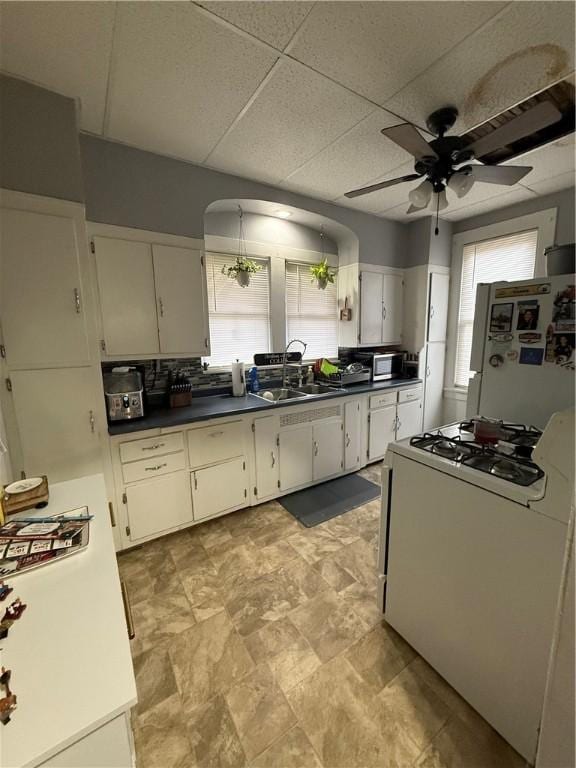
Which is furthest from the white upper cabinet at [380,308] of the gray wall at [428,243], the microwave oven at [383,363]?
the gray wall at [428,243]

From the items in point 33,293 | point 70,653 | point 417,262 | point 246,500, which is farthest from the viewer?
point 417,262

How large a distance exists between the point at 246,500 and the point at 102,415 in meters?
1.29

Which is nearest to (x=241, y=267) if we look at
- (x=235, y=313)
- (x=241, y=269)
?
(x=241, y=269)

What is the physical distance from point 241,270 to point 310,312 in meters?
1.06

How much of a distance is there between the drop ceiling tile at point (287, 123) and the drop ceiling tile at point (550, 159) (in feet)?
4.50

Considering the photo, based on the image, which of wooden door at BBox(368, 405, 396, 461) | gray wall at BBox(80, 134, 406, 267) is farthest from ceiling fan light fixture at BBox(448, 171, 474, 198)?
wooden door at BBox(368, 405, 396, 461)

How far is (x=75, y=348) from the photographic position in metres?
1.84

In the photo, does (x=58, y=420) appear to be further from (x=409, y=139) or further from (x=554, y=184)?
(x=554, y=184)

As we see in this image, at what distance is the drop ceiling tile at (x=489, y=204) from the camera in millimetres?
2908

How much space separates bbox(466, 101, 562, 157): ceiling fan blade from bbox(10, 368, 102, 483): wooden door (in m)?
2.50

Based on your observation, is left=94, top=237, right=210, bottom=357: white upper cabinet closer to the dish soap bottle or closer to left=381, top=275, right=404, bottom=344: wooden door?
the dish soap bottle

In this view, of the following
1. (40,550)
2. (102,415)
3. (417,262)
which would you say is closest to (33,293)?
(102,415)

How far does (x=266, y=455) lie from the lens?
2609 mm

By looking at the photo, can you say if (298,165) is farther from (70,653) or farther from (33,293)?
(70,653)
